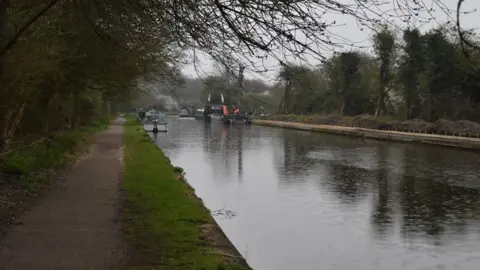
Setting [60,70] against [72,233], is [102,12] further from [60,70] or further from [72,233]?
[60,70]

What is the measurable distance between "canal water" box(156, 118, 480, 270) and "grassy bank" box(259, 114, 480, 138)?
9.45m

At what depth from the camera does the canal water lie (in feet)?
30.8

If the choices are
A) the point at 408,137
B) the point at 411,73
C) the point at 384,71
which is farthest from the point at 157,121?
the point at 408,137

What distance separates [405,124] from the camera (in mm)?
41312

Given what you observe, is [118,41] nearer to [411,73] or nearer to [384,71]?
[411,73]

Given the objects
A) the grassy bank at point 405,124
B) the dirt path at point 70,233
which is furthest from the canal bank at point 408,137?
the dirt path at point 70,233

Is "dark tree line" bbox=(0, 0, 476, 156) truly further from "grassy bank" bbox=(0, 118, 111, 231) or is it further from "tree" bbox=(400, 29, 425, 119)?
"tree" bbox=(400, 29, 425, 119)

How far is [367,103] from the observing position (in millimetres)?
54469

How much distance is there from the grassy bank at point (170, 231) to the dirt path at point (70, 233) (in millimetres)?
266

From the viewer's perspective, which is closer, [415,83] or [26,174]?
[26,174]

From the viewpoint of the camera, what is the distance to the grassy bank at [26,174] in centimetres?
973

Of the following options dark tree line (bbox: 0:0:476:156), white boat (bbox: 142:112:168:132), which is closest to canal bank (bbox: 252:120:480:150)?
white boat (bbox: 142:112:168:132)

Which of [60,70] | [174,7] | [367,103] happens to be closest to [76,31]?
[60,70]

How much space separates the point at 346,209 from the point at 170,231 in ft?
19.6
